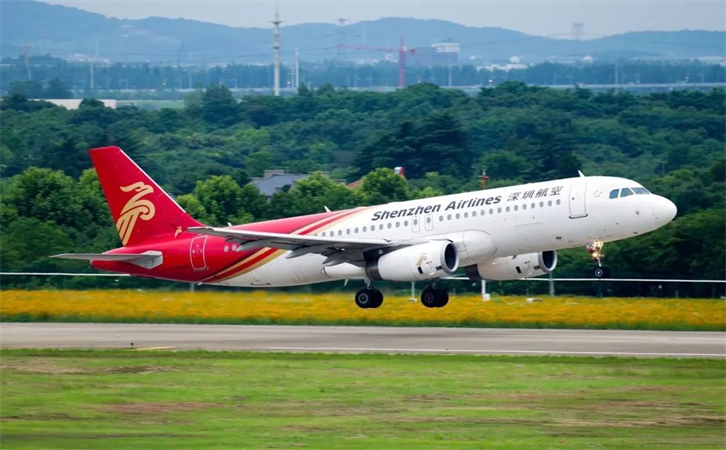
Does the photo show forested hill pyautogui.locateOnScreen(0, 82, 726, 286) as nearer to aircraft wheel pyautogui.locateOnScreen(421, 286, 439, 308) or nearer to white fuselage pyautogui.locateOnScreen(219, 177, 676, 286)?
aircraft wheel pyautogui.locateOnScreen(421, 286, 439, 308)

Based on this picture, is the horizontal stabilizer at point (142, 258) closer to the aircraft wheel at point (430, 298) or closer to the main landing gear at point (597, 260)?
the aircraft wheel at point (430, 298)

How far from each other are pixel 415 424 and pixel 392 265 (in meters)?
18.8

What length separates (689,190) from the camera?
83750 millimetres

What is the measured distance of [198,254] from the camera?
46562 millimetres

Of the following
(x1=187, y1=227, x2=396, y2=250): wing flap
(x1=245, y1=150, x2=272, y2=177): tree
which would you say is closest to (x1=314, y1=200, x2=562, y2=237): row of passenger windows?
(x1=187, y1=227, x2=396, y2=250): wing flap

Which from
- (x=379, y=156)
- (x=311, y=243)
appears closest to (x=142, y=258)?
(x=311, y=243)

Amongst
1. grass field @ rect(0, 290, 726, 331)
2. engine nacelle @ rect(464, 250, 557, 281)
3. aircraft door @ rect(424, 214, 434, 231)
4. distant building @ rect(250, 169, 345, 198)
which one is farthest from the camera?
distant building @ rect(250, 169, 345, 198)

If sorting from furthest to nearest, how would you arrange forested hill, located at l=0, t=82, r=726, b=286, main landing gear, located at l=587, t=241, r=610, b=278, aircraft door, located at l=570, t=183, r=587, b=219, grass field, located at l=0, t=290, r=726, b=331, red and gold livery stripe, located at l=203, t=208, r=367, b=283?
forested hill, located at l=0, t=82, r=726, b=286, red and gold livery stripe, located at l=203, t=208, r=367, b=283, grass field, located at l=0, t=290, r=726, b=331, aircraft door, located at l=570, t=183, r=587, b=219, main landing gear, located at l=587, t=241, r=610, b=278

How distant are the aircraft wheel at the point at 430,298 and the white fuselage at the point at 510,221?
92.2 inches

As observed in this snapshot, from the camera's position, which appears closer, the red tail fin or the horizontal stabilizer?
the horizontal stabilizer

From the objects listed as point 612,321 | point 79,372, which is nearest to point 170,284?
point 612,321

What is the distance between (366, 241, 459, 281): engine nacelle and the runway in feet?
6.49

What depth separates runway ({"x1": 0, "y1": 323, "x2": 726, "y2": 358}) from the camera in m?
36.6

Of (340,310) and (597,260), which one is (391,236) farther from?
(597,260)
